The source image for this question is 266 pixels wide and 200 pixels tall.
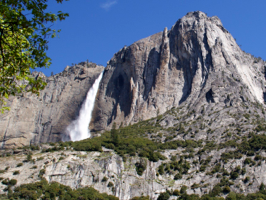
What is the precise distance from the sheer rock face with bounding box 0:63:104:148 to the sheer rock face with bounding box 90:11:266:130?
31.1 feet

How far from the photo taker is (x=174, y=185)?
53.9 meters

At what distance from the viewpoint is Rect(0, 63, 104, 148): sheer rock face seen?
9675 cm

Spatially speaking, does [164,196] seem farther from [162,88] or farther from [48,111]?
[48,111]

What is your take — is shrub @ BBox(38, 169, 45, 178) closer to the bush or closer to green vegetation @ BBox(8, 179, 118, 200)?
green vegetation @ BBox(8, 179, 118, 200)

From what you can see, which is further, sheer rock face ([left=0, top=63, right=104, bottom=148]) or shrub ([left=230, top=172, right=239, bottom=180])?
sheer rock face ([left=0, top=63, right=104, bottom=148])

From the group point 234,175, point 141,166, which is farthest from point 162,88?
point 234,175

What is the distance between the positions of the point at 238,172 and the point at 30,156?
3574 cm

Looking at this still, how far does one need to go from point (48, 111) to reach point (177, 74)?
43314mm

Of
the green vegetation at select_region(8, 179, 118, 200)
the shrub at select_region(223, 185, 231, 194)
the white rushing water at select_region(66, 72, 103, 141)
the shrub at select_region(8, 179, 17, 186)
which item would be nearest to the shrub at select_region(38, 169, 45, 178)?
the green vegetation at select_region(8, 179, 118, 200)

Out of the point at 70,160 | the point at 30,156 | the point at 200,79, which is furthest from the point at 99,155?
the point at 200,79

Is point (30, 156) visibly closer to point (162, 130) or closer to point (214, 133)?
point (162, 130)

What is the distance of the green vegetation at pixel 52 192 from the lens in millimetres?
46281

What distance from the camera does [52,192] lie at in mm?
47656

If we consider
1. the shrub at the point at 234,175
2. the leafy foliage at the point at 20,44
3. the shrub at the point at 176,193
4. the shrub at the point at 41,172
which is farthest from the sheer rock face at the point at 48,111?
the leafy foliage at the point at 20,44
